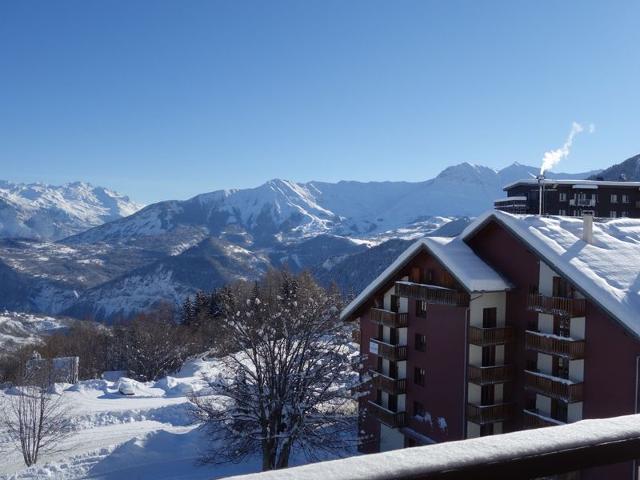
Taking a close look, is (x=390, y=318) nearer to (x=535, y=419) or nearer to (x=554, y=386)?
(x=535, y=419)

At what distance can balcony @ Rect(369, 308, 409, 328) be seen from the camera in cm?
2864

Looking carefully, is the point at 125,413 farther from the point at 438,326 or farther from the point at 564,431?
the point at 564,431

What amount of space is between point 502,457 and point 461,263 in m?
23.0

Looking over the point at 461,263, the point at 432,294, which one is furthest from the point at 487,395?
the point at 461,263

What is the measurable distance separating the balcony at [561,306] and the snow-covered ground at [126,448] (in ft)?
52.6

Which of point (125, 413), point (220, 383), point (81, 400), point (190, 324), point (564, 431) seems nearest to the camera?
point (564, 431)

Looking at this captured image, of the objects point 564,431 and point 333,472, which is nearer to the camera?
point 333,472

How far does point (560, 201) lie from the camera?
2945 inches

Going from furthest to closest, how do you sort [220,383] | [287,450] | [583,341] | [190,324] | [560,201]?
[190,324] < [560,201] < [220,383] < [287,450] < [583,341]

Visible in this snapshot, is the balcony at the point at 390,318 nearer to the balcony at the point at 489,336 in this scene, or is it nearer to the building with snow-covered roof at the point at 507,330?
the building with snow-covered roof at the point at 507,330

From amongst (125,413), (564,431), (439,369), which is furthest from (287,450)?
(564,431)

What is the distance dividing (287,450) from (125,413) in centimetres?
2187

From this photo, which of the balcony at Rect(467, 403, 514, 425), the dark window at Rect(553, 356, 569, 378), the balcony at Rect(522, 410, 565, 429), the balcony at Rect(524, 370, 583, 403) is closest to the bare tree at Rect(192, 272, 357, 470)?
the balcony at Rect(467, 403, 514, 425)

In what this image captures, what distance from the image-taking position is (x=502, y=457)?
6.85 ft
